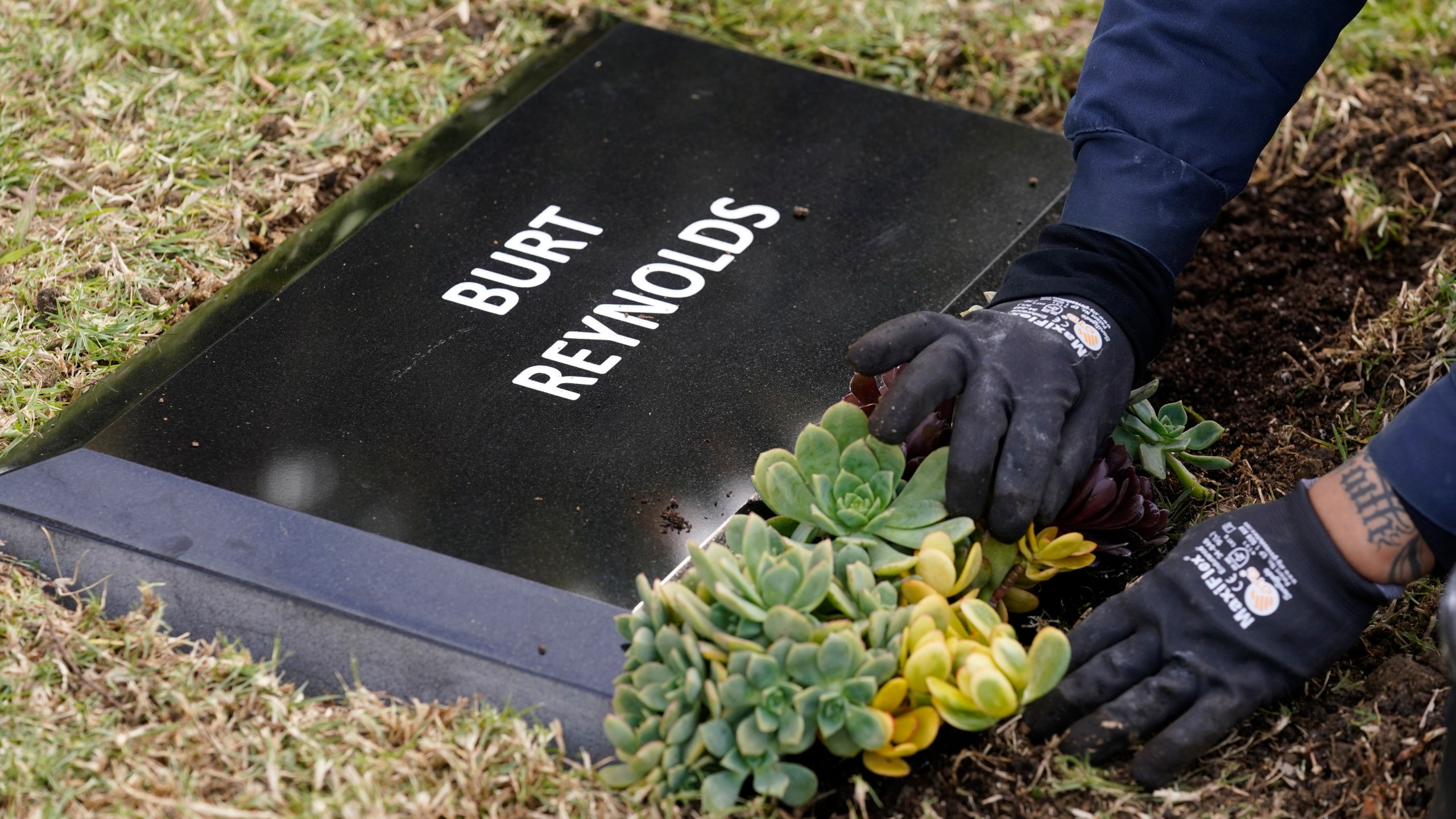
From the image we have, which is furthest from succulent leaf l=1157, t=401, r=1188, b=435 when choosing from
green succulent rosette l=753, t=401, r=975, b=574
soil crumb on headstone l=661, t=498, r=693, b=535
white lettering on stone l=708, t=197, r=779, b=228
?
white lettering on stone l=708, t=197, r=779, b=228

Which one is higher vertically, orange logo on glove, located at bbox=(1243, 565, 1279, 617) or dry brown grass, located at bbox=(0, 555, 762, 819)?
orange logo on glove, located at bbox=(1243, 565, 1279, 617)

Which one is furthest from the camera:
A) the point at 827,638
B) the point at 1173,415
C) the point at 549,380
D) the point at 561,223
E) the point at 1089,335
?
the point at 561,223

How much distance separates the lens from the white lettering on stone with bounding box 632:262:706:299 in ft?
7.26

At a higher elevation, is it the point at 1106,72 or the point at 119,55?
the point at 1106,72

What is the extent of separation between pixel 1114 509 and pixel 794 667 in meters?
0.55

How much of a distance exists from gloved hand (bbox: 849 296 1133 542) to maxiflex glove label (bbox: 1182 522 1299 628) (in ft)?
0.62

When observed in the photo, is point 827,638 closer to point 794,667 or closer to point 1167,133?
point 794,667

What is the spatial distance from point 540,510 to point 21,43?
196cm

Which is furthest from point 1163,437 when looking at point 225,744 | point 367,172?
point 367,172

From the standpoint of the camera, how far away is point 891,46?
3.20 metres

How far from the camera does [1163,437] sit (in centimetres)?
186

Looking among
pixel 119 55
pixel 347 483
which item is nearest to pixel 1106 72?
Answer: pixel 347 483

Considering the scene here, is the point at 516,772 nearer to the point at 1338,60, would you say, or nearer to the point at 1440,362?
the point at 1440,362

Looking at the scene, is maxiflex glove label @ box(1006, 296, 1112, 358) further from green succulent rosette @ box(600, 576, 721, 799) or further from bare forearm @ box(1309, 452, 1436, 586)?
green succulent rosette @ box(600, 576, 721, 799)
